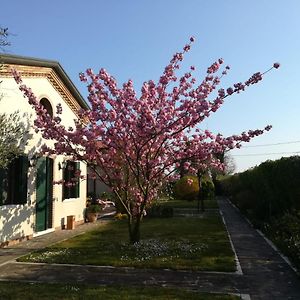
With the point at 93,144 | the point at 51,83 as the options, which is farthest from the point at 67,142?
the point at 51,83

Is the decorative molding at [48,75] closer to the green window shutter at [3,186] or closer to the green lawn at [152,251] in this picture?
the green window shutter at [3,186]

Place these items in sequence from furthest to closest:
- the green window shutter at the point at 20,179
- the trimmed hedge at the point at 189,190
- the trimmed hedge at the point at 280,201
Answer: the trimmed hedge at the point at 189,190, the green window shutter at the point at 20,179, the trimmed hedge at the point at 280,201

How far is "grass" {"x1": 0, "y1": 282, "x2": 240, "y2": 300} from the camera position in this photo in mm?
7133

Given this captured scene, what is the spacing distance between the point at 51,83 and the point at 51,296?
1081cm

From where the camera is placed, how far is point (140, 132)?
11281mm

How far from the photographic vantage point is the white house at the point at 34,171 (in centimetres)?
1291

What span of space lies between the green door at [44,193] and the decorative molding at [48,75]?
2343mm

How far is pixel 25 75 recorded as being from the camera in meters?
14.2

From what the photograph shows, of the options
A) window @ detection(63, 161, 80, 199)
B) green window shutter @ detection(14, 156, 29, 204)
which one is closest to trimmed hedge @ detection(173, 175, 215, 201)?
window @ detection(63, 161, 80, 199)

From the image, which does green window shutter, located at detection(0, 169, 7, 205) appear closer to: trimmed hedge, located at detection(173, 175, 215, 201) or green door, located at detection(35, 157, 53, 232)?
green door, located at detection(35, 157, 53, 232)

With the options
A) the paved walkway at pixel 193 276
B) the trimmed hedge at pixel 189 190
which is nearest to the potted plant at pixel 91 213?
the paved walkway at pixel 193 276

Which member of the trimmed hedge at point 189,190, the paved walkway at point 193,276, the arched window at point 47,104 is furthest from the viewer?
the trimmed hedge at point 189,190

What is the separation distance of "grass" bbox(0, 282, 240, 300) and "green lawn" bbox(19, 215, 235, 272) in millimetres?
2005

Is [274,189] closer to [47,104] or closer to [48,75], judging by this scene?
[47,104]
